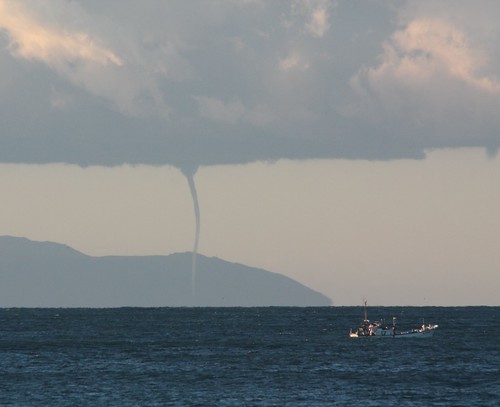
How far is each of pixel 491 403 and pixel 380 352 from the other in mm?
75547

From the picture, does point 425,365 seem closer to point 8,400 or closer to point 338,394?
point 338,394

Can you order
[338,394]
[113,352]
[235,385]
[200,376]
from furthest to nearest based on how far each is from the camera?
[113,352] → [200,376] → [235,385] → [338,394]

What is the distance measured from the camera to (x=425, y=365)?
548 feet

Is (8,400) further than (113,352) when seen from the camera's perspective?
No

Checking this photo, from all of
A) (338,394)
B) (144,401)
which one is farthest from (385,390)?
(144,401)

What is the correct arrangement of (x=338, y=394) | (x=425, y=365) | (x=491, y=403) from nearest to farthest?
(x=491, y=403), (x=338, y=394), (x=425, y=365)

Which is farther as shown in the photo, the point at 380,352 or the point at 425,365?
the point at 380,352

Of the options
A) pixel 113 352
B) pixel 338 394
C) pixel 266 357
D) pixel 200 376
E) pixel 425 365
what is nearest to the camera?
pixel 338 394

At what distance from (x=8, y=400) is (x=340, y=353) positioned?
8085cm

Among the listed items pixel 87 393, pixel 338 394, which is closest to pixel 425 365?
pixel 338 394

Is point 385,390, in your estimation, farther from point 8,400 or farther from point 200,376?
point 8,400

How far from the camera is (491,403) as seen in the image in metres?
121

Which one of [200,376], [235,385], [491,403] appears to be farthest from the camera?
[200,376]

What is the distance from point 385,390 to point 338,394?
6.33m
